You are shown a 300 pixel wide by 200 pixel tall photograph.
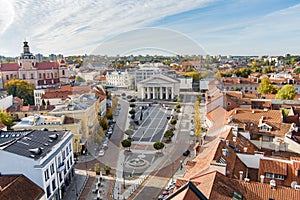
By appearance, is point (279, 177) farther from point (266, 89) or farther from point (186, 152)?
point (266, 89)

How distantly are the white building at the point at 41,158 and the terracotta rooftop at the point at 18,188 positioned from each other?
197 millimetres

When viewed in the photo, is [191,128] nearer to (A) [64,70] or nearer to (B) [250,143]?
(B) [250,143]

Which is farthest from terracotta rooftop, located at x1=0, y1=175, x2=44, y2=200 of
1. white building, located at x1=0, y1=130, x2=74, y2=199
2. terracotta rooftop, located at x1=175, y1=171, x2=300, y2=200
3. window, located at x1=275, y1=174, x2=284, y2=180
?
window, located at x1=275, y1=174, x2=284, y2=180

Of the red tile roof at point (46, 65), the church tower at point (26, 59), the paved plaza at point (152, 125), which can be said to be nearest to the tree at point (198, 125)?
the paved plaza at point (152, 125)

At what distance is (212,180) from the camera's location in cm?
666

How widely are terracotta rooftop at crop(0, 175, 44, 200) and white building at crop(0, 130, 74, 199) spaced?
20cm

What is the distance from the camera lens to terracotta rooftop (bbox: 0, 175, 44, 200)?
23.9 feet

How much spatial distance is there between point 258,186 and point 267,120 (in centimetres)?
661

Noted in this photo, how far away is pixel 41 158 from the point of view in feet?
28.3

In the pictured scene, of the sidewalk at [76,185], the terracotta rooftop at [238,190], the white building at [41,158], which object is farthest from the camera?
the sidewalk at [76,185]

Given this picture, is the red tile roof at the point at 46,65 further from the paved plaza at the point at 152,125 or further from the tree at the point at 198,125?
the tree at the point at 198,125

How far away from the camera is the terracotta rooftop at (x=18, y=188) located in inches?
287

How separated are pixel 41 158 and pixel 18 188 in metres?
1.16

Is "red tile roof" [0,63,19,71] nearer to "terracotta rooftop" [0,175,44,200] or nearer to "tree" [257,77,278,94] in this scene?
"terracotta rooftop" [0,175,44,200]
